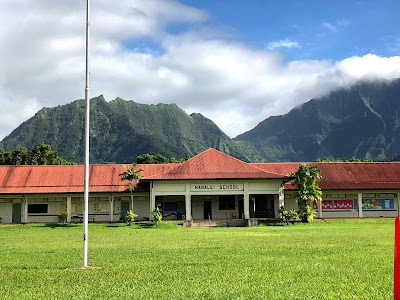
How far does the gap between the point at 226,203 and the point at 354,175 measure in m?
11.6

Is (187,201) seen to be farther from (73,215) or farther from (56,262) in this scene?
(56,262)

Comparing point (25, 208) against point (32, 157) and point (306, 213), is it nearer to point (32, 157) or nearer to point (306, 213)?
point (306, 213)

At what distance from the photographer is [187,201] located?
40.0 metres

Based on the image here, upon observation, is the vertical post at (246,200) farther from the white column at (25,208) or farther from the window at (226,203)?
the white column at (25,208)

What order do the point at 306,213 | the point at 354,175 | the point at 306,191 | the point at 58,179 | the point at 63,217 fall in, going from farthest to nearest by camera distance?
the point at 354,175 < the point at 58,179 < the point at 63,217 < the point at 306,191 < the point at 306,213

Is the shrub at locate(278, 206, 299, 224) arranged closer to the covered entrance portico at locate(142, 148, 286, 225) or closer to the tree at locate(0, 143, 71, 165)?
the covered entrance portico at locate(142, 148, 286, 225)

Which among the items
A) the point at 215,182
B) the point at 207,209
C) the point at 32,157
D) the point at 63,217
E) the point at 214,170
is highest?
the point at 32,157

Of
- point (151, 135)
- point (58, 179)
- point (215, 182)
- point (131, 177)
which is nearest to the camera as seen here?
point (131, 177)

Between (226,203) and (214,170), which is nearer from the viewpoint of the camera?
(214,170)

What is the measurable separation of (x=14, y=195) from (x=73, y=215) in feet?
16.7

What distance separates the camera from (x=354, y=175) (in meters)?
44.2

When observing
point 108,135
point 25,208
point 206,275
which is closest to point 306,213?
point 25,208

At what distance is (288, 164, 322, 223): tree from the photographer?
37812 millimetres

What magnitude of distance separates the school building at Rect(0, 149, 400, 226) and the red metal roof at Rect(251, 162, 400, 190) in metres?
0.08
